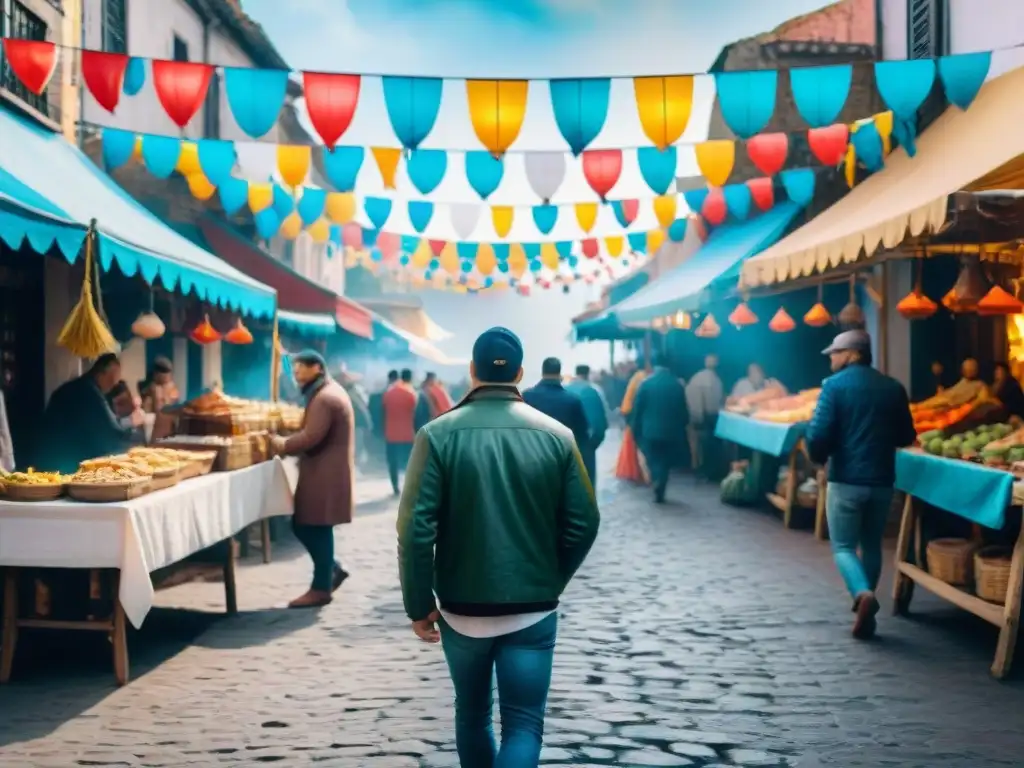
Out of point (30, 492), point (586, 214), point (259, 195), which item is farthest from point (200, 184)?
point (30, 492)

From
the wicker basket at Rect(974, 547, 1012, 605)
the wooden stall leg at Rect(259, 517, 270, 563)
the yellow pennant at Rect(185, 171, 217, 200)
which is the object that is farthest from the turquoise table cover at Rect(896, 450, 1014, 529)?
the yellow pennant at Rect(185, 171, 217, 200)

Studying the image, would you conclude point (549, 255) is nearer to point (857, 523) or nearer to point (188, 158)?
point (188, 158)

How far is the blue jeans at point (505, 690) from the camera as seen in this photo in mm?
3971

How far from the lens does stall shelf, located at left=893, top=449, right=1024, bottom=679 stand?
22.3ft

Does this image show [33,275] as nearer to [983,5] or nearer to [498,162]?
[498,162]

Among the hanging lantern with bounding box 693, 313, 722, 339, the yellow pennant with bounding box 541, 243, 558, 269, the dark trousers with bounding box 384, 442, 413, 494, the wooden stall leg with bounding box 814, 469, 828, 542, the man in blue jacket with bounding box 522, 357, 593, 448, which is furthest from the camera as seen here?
the yellow pennant with bounding box 541, 243, 558, 269

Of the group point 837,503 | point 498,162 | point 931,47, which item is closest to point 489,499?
point 837,503

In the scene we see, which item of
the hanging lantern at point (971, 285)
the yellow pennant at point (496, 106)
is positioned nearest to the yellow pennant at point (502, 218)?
the yellow pennant at point (496, 106)

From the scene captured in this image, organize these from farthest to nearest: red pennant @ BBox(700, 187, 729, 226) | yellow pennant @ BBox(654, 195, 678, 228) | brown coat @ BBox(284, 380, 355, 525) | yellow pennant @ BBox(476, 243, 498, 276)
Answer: yellow pennant @ BBox(476, 243, 498, 276) → yellow pennant @ BBox(654, 195, 678, 228) → red pennant @ BBox(700, 187, 729, 226) → brown coat @ BBox(284, 380, 355, 525)

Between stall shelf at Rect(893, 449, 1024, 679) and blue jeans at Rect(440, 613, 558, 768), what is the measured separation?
156 inches

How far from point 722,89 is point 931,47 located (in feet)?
16.3

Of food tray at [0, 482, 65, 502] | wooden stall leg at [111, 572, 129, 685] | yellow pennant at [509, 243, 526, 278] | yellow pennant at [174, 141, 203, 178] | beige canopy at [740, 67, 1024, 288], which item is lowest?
wooden stall leg at [111, 572, 129, 685]

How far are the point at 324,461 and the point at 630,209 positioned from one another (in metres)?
11.5

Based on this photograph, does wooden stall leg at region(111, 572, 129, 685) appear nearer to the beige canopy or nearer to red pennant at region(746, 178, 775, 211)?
the beige canopy
